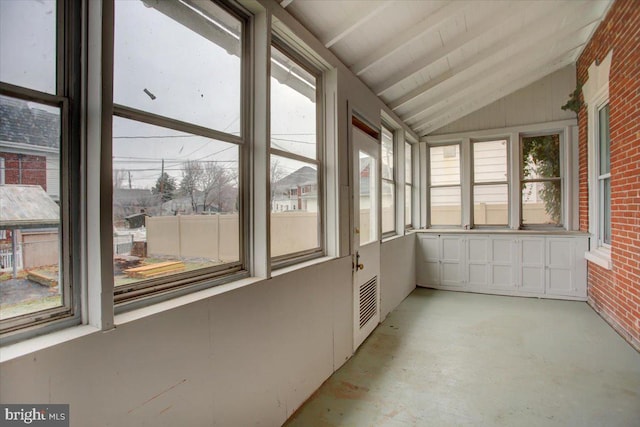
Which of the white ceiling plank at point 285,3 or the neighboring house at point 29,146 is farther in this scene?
the white ceiling plank at point 285,3

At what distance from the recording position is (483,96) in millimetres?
5152

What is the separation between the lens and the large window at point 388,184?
4.44m

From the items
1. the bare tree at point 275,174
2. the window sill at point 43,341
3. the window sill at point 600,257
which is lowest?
the window sill at point 600,257

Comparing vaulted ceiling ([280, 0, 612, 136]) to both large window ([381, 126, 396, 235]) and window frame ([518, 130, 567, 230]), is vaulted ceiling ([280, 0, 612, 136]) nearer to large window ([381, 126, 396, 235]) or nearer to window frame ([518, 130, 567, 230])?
large window ([381, 126, 396, 235])

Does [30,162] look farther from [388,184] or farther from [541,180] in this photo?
[541,180]

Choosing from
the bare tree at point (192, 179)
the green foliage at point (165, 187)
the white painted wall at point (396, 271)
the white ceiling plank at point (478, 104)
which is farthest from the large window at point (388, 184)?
the green foliage at point (165, 187)

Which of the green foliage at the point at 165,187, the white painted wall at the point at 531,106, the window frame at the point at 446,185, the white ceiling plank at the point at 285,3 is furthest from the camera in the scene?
the window frame at the point at 446,185

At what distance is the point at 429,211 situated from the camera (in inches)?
239

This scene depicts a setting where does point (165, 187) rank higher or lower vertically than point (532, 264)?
higher

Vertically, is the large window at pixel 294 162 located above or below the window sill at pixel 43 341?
above

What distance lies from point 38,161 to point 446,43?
340 centimetres

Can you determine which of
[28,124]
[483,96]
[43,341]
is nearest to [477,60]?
[483,96]

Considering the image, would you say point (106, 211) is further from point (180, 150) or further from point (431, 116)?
point (431, 116)

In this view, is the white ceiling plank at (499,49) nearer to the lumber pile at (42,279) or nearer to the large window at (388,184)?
the large window at (388,184)
